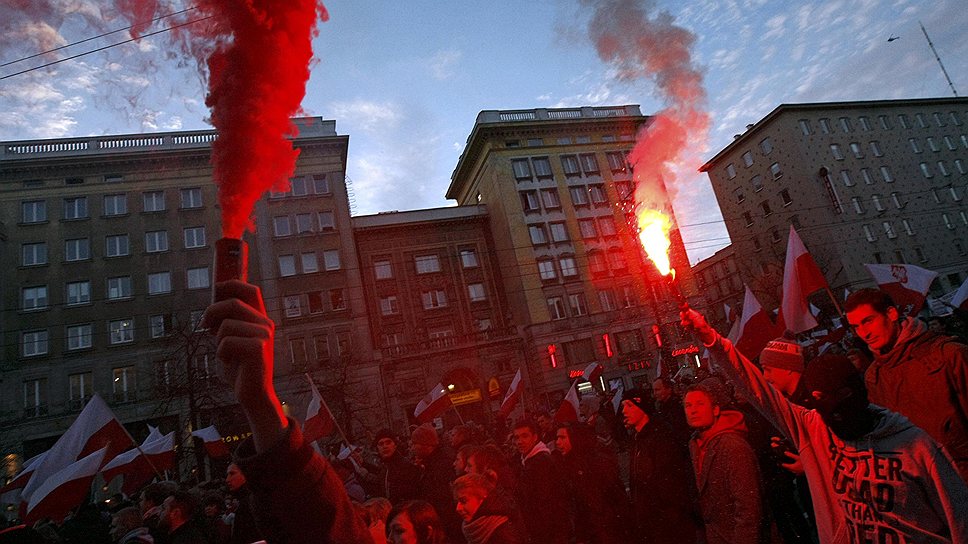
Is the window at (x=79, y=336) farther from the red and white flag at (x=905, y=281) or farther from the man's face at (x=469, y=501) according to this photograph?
the red and white flag at (x=905, y=281)

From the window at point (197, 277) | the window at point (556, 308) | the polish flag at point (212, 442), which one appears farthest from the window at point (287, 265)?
the polish flag at point (212, 442)

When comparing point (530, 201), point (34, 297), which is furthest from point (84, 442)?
point (530, 201)

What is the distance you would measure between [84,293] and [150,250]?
4.17 meters

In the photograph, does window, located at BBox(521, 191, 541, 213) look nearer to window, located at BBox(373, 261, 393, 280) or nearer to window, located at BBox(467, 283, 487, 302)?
window, located at BBox(467, 283, 487, 302)

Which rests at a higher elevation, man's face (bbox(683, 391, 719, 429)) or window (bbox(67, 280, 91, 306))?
window (bbox(67, 280, 91, 306))

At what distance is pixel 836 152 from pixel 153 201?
5341 centimetres

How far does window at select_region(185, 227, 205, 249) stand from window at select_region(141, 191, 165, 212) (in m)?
2.20

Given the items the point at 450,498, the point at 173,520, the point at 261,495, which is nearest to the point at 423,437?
the point at 450,498

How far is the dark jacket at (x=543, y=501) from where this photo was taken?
4.84m

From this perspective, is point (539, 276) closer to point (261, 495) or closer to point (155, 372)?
point (155, 372)

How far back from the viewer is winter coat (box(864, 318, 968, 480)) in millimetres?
3617

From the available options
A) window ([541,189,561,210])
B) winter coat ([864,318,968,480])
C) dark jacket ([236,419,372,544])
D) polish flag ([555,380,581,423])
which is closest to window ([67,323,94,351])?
window ([541,189,561,210])

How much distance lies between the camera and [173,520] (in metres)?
4.66

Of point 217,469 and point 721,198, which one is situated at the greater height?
point 721,198
